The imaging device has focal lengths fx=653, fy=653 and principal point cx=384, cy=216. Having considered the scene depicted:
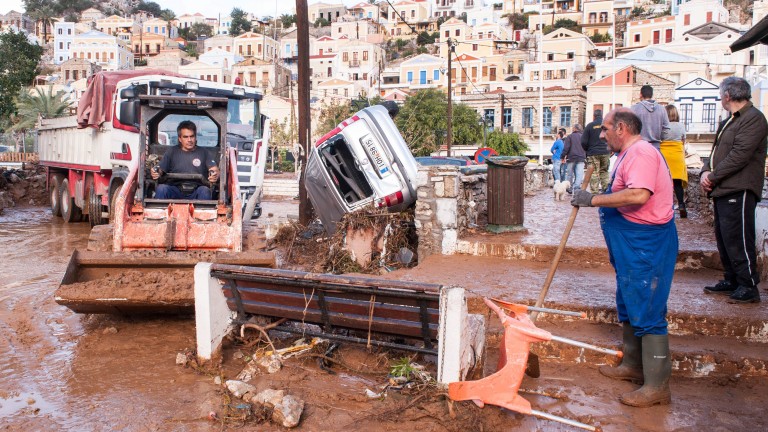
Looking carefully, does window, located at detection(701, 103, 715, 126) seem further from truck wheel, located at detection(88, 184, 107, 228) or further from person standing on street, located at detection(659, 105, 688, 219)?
truck wheel, located at detection(88, 184, 107, 228)

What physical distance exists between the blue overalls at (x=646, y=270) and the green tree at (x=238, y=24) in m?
134

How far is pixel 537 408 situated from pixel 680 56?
197 feet

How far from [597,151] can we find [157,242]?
850cm

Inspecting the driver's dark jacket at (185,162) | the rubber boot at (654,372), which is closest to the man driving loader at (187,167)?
the driver's dark jacket at (185,162)

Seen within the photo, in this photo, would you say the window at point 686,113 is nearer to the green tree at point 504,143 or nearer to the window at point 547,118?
the window at point 547,118

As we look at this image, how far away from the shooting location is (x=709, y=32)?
2539 inches

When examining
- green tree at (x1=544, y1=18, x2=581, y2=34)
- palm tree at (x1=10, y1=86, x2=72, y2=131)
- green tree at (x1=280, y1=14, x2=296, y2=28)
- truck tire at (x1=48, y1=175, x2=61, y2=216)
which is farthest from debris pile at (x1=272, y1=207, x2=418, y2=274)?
green tree at (x1=280, y1=14, x2=296, y2=28)

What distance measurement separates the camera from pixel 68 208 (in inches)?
628

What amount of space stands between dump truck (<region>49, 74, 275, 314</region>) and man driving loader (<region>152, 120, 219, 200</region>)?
0.10 metres

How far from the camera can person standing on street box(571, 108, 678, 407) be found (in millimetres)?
4402

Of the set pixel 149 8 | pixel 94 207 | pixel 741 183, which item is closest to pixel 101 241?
pixel 741 183

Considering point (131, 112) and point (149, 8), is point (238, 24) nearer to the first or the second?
point (149, 8)

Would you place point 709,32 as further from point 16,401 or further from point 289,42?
point 16,401

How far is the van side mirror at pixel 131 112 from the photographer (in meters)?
11.6
